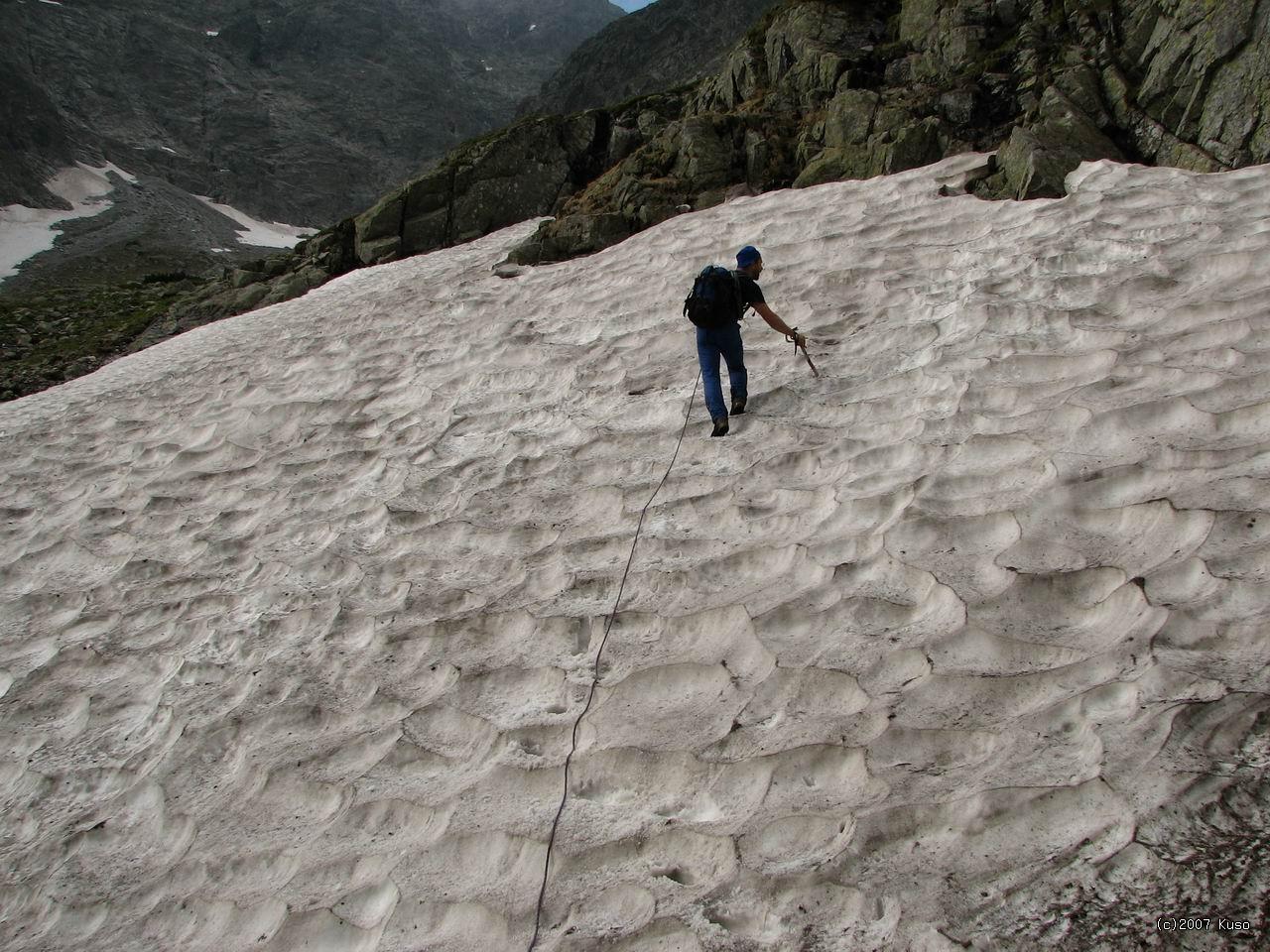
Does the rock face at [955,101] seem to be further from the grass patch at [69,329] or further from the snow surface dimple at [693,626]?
the grass patch at [69,329]

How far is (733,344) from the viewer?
6953mm

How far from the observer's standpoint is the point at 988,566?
4.53m

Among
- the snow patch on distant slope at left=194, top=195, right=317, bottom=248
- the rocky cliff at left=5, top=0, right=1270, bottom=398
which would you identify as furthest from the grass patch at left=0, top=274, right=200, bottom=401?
the snow patch on distant slope at left=194, top=195, right=317, bottom=248

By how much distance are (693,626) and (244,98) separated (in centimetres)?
11582

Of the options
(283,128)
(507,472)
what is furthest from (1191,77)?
(283,128)

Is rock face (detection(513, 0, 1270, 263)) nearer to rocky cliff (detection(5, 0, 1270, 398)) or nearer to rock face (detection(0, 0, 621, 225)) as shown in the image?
rocky cliff (detection(5, 0, 1270, 398))

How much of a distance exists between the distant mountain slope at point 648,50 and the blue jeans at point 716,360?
75.5 m

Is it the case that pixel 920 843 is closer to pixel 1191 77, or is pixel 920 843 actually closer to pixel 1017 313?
pixel 1017 313

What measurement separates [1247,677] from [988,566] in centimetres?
134

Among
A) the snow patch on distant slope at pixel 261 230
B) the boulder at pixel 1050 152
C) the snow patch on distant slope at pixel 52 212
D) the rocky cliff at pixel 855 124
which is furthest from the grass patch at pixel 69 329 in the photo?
the snow patch on distant slope at pixel 261 230

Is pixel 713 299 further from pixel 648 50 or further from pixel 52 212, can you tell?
pixel 648 50

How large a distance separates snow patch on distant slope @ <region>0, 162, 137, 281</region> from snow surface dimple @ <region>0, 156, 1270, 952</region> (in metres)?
51.1

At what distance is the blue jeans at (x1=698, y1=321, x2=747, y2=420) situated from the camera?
268 inches

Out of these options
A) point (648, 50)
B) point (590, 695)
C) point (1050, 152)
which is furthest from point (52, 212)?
point (590, 695)
